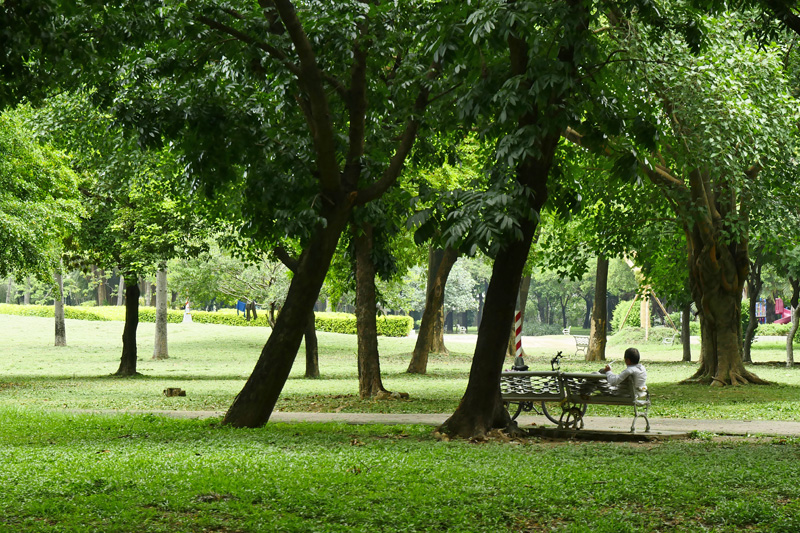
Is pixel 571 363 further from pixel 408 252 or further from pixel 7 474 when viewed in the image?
pixel 7 474

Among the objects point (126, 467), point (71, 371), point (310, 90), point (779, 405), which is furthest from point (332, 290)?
point (126, 467)

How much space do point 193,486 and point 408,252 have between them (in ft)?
71.9

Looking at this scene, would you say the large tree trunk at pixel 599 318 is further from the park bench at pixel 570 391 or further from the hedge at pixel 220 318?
the park bench at pixel 570 391

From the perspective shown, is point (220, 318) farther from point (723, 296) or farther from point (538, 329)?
point (723, 296)

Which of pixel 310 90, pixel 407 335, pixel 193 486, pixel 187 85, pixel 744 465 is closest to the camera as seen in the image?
pixel 193 486

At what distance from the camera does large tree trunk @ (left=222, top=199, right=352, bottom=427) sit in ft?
37.4

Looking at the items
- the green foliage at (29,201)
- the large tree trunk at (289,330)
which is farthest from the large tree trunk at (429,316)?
the large tree trunk at (289,330)

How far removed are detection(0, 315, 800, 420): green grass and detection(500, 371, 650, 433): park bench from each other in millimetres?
4054

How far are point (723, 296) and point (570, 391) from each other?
12.4 m

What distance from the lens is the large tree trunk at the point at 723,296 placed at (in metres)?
22.3

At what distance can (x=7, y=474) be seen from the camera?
25.1 ft

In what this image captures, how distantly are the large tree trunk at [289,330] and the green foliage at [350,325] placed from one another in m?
45.2

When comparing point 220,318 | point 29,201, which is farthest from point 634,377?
point 220,318

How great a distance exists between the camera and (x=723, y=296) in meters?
22.5
